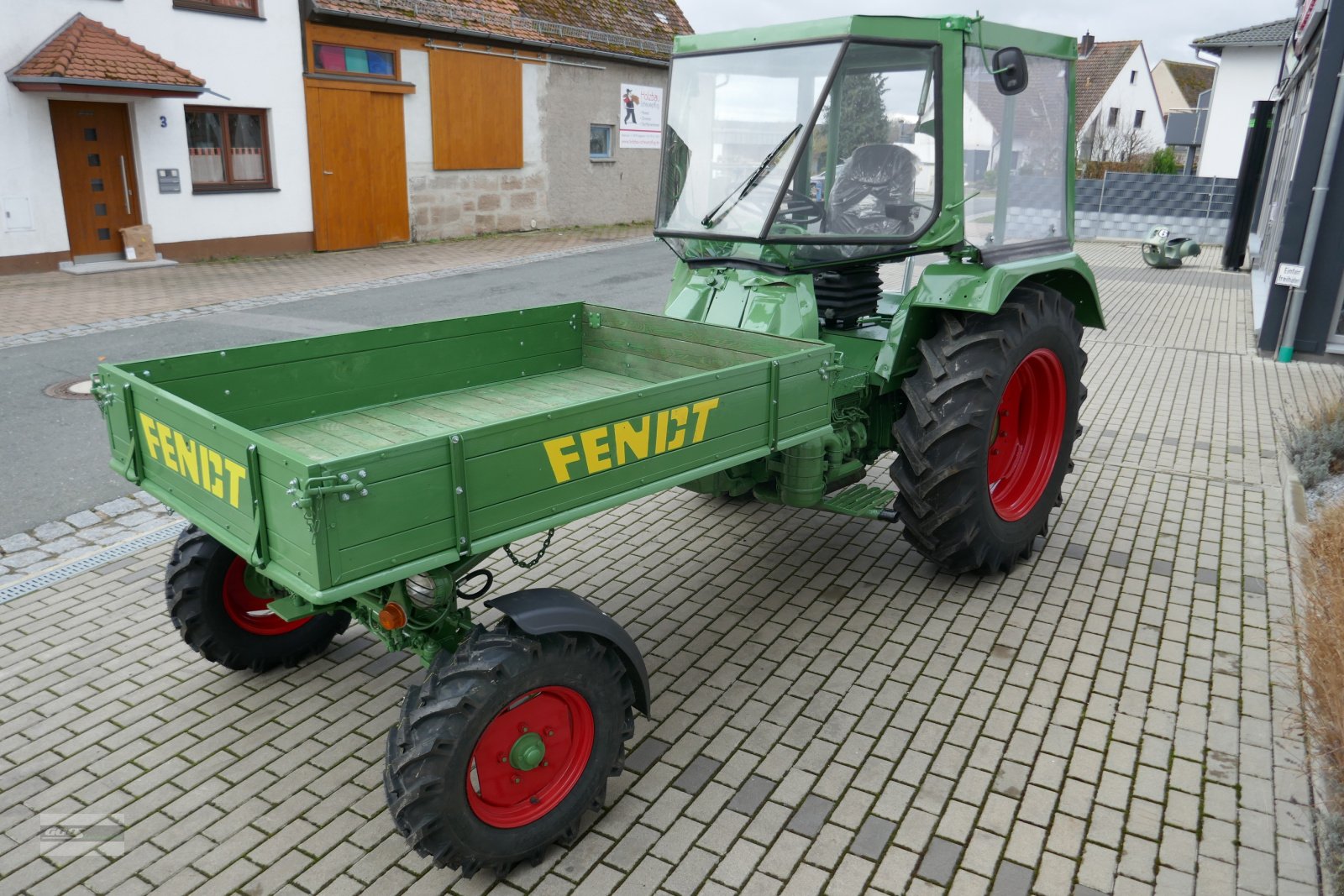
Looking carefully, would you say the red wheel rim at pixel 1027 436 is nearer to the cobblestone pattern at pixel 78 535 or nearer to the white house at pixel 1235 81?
the cobblestone pattern at pixel 78 535

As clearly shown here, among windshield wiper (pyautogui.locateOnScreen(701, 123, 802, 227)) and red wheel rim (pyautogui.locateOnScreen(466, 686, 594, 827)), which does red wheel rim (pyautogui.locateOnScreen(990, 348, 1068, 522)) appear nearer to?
windshield wiper (pyautogui.locateOnScreen(701, 123, 802, 227))

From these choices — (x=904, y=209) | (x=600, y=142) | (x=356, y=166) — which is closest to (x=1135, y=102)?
(x=600, y=142)

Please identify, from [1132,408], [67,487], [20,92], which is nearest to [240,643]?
[67,487]

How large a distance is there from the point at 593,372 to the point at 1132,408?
5.27 metres

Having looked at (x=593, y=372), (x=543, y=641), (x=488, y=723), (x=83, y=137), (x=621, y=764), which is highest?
(x=83, y=137)

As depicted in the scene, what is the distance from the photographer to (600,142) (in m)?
20.8

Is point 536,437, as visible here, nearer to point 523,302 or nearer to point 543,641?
point 543,641

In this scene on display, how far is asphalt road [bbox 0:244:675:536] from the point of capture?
6008 mm

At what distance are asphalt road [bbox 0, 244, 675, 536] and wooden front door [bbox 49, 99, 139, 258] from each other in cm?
368

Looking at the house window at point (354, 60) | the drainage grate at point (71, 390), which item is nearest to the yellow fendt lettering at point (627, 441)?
the drainage grate at point (71, 390)

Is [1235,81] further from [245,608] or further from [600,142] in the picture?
[245,608]

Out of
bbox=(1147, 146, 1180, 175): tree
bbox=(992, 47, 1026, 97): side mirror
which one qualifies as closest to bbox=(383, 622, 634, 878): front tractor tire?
bbox=(992, 47, 1026, 97): side mirror

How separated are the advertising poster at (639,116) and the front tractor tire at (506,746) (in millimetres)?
19016

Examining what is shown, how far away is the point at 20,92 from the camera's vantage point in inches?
470
